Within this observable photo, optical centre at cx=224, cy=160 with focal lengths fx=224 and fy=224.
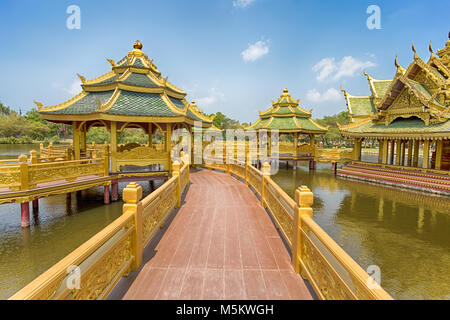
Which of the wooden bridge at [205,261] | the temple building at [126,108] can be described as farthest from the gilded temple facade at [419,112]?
the wooden bridge at [205,261]

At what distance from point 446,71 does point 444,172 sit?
7775 millimetres

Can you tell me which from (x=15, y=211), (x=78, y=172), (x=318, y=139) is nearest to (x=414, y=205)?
(x=78, y=172)

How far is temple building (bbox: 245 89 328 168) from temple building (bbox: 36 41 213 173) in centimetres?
1383

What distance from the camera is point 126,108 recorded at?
38.7 ft

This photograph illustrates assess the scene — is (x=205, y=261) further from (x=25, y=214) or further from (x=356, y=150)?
(x=356, y=150)

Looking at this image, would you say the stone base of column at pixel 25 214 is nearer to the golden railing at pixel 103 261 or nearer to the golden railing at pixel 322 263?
the golden railing at pixel 103 261

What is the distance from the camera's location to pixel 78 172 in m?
9.94

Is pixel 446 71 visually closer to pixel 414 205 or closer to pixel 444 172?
pixel 444 172

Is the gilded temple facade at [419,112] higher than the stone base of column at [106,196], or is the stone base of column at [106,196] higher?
the gilded temple facade at [419,112]

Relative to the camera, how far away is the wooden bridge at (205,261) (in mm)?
2344

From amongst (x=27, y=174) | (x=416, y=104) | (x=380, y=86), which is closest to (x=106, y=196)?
(x=27, y=174)

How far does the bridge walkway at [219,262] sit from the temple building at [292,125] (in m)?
19.2

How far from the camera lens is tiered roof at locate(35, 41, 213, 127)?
11531mm
